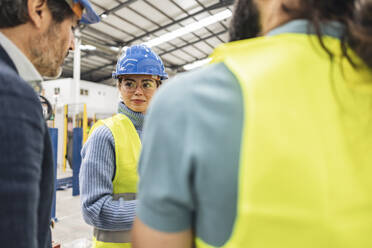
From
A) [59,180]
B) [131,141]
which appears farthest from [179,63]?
[131,141]

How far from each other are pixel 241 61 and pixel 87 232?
14.7ft

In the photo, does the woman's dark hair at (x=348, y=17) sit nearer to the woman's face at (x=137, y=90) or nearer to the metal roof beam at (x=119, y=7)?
the woman's face at (x=137, y=90)

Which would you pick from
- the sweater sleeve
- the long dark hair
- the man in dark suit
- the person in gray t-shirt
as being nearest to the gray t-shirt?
the person in gray t-shirt

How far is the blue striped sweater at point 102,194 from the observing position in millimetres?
1289

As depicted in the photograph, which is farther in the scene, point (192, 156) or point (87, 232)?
point (87, 232)

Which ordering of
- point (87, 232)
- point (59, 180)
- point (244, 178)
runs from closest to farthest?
1. point (244, 178)
2. point (87, 232)
3. point (59, 180)

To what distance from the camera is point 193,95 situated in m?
0.46

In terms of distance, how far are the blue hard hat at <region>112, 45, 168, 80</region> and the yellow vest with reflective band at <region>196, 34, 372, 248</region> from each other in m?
1.41

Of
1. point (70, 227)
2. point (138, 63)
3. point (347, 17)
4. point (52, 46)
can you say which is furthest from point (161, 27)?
point (347, 17)

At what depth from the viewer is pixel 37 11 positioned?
3.05 feet

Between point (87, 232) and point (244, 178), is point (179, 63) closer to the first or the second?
point (87, 232)

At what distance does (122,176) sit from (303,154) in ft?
3.89

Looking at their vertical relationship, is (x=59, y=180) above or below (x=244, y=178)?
below

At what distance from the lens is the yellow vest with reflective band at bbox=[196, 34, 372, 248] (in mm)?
410
